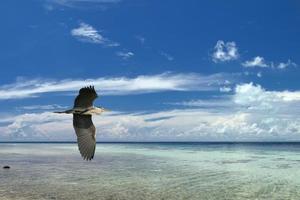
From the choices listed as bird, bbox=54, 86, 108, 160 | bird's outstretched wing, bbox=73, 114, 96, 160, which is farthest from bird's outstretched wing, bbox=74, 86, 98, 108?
bird's outstretched wing, bbox=73, 114, 96, 160

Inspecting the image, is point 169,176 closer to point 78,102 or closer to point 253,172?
point 253,172

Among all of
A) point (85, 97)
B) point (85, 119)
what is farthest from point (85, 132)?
point (85, 97)

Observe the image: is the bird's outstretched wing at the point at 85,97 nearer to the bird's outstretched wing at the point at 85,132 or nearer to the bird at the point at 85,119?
the bird at the point at 85,119

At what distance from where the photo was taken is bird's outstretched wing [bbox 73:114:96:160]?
38.7 ft

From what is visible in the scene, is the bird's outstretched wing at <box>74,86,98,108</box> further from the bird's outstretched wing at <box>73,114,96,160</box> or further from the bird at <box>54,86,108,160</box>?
the bird's outstretched wing at <box>73,114,96,160</box>

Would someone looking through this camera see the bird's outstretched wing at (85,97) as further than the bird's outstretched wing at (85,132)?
No

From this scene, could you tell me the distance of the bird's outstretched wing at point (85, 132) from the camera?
11.8 metres

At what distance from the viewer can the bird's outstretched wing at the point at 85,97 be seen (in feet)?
36.5

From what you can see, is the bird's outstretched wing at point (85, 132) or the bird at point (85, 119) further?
the bird's outstretched wing at point (85, 132)

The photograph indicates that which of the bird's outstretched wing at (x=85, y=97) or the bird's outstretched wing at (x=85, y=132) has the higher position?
the bird's outstretched wing at (x=85, y=97)

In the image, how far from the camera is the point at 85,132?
480 inches

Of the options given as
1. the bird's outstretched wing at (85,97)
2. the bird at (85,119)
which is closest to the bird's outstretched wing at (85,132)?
the bird at (85,119)

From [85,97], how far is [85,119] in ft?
4.12

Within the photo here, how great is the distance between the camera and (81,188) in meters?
29.2
